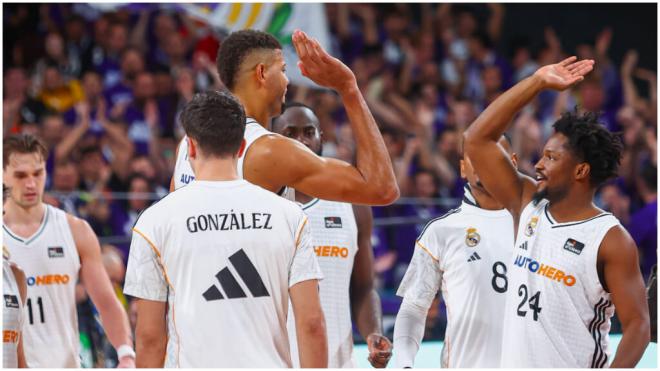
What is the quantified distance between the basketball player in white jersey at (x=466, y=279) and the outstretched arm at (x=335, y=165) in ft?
2.84

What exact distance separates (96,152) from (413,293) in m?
5.63

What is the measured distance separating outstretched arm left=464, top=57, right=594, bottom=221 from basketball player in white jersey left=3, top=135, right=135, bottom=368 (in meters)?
2.29

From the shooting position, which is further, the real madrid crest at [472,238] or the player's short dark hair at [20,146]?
the player's short dark hair at [20,146]

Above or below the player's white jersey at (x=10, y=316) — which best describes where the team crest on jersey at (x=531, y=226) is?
above

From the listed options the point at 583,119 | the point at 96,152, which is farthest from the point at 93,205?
the point at 583,119

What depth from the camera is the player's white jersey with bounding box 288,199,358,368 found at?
15.8 ft

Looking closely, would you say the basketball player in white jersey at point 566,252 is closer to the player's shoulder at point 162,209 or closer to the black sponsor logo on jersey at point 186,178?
the black sponsor logo on jersey at point 186,178

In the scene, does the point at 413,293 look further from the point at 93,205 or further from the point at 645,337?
the point at 93,205

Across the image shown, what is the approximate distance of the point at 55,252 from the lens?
213 inches

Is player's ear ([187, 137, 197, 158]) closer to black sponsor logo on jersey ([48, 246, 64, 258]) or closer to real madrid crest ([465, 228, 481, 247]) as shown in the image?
real madrid crest ([465, 228, 481, 247])

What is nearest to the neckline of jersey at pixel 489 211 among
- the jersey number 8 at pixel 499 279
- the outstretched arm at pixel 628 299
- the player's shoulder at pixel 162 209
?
the jersey number 8 at pixel 499 279

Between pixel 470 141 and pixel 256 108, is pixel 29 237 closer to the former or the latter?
pixel 256 108

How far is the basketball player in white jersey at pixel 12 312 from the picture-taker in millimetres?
4438

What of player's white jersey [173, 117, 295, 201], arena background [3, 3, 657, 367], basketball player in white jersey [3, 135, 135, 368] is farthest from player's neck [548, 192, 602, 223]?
arena background [3, 3, 657, 367]
